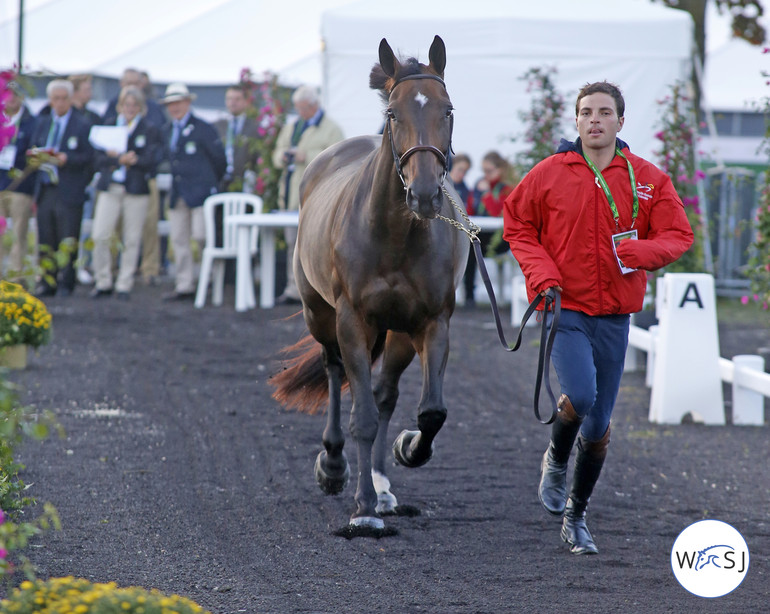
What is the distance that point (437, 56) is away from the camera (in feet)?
15.7

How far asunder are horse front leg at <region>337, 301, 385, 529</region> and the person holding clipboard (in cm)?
92

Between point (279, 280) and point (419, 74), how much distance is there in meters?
10.1

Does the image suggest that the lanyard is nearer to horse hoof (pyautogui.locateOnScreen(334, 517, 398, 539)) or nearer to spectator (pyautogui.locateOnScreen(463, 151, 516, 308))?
horse hoof (pyautogui.locateOnScreen(334, 517, 398, 539))

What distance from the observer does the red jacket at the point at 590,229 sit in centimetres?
434

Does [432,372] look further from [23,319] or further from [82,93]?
[82,93]

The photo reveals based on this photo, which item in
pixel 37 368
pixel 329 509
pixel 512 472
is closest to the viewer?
pixel 329 509

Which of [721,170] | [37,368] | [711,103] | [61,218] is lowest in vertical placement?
[37,368]

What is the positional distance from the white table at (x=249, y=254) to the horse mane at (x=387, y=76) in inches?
304

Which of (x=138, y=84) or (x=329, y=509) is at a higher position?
(x=138, y=84)

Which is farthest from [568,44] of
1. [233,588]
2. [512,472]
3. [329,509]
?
[233,588]

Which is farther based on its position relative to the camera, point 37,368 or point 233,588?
point 37,368

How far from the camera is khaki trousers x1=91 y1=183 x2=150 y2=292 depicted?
544 inches

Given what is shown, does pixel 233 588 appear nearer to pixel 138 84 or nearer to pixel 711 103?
pixel 138 84

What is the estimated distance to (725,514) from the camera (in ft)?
17.3
